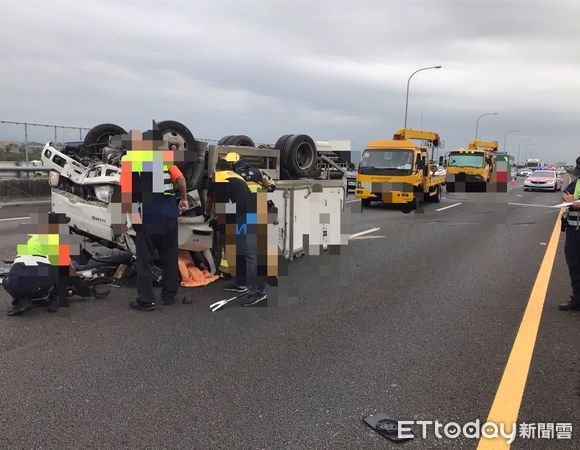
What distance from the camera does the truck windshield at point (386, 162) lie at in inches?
663

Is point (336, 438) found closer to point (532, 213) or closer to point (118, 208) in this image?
point (118, 208)

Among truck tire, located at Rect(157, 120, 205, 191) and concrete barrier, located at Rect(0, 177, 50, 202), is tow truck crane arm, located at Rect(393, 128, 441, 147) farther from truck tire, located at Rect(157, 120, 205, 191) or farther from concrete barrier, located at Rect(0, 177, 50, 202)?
truck tire, located at Rect(157, 120, 205, 191)

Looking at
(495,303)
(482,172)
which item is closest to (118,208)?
(495,303)

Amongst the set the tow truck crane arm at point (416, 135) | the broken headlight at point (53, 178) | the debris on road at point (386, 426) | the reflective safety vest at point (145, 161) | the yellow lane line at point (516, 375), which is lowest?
the debris on road at point (386, 426)

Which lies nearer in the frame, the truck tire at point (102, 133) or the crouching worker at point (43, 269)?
the crouching worker at point (43, 269)

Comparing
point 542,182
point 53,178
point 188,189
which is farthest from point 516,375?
point 542,182

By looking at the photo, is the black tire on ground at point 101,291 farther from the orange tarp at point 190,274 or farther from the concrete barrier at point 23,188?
the concrete barrier at point 23,188

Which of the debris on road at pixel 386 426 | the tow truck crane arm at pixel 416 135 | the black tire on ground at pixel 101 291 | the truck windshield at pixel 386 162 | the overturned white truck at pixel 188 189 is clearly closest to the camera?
the debris on road at pixel 386 426

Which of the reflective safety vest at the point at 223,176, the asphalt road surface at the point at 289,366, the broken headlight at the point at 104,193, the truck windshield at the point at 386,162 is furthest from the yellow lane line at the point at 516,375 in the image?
the truck windshield at the point at 386,162

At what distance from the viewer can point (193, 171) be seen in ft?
20.4

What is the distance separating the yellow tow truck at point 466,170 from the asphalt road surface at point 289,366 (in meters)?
20.0

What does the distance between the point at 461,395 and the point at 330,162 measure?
20.5ft

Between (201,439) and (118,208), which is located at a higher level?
(118,208)

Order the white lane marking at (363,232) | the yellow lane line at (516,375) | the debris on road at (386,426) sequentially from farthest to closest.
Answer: the white lane marking at (363,232) < the yellow lane line at (516,375) < the debris on road at (386,426)
